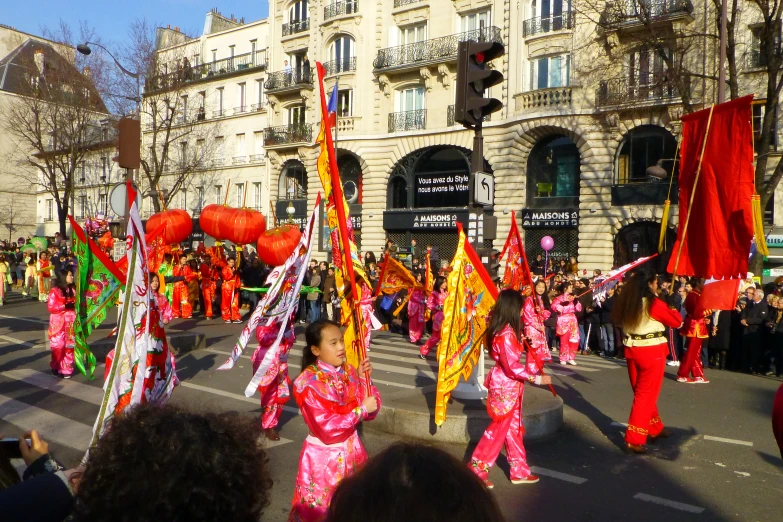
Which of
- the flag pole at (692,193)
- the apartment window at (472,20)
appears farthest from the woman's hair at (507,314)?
the apartment window at (472,20)

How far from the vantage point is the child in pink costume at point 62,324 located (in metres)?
10.4

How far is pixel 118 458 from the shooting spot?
166 cm

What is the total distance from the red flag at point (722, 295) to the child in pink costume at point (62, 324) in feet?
27.5

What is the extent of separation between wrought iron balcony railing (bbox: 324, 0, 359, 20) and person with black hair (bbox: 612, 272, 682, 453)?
1172 inches

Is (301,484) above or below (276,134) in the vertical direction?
below

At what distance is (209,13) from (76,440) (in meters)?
44.6

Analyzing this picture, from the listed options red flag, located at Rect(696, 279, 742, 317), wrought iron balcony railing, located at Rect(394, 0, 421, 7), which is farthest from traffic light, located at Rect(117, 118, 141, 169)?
wrought iron balcony railing, located at Rect(394, 0, 421, 7)

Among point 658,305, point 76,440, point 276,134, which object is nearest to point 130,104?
point 276,134

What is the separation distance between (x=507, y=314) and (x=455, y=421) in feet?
5.74

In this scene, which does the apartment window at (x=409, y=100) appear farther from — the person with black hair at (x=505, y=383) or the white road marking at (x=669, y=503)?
the white road marking at (x=669, y=503)

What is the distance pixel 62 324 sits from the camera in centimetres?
1052

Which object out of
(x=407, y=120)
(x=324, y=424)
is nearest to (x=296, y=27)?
(x=407, y=120)

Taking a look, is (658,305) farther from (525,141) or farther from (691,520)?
(525,141)

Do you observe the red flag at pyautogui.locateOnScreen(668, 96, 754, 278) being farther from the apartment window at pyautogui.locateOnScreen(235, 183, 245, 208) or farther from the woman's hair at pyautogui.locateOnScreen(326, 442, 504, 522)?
the apartment window at pyautogui.locateOnScreen(235, 183, 245, 208)
